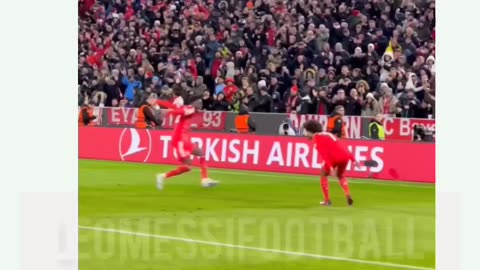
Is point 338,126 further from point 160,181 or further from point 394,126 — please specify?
point 160,181

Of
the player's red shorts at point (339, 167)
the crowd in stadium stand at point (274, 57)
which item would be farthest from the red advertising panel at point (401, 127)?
the player's red shorts at point (339, 167)

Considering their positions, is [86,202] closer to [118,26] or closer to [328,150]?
[328,150]

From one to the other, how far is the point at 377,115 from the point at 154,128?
665 cm

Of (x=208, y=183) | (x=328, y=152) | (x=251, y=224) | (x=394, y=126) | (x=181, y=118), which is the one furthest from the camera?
(x=394, y=126)

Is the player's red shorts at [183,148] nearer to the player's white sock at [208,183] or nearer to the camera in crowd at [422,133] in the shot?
the player's white sock at [208,183]

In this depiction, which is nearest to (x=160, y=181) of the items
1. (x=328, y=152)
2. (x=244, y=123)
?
(x=328, y=152)

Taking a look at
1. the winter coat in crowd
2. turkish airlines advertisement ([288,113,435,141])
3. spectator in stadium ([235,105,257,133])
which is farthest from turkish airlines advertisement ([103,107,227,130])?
turkish airlines advertisement ([288,113,435,141])

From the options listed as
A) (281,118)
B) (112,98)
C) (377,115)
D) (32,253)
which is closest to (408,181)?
(377,115)

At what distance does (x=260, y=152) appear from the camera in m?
25.7

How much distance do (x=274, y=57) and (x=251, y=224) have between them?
48.7 ft

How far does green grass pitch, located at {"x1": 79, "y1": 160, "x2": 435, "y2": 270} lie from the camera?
13.7 meters

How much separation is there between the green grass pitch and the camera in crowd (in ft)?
5.60

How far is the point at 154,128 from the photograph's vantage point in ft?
94.9

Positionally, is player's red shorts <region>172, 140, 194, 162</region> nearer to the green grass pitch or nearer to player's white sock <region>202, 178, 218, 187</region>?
player's white sock <region>202, 178, 218, 187</region>
